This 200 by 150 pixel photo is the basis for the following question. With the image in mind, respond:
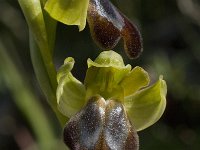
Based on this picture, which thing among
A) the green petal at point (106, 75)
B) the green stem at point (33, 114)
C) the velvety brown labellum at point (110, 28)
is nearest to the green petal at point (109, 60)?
the green petal at point (106, 75)

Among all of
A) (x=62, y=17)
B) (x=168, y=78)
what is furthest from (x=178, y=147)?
(x=62, y=17)

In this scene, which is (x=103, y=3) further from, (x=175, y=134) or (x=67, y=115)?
(x=175, y=134)

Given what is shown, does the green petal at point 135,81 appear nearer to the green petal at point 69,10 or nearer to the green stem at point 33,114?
the green petal at point 69,10

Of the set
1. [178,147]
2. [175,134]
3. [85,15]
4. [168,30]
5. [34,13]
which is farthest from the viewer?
[168,30]

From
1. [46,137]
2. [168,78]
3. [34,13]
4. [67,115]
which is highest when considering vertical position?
[34,13]

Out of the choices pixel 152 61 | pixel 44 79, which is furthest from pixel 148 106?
pixel 152 61
